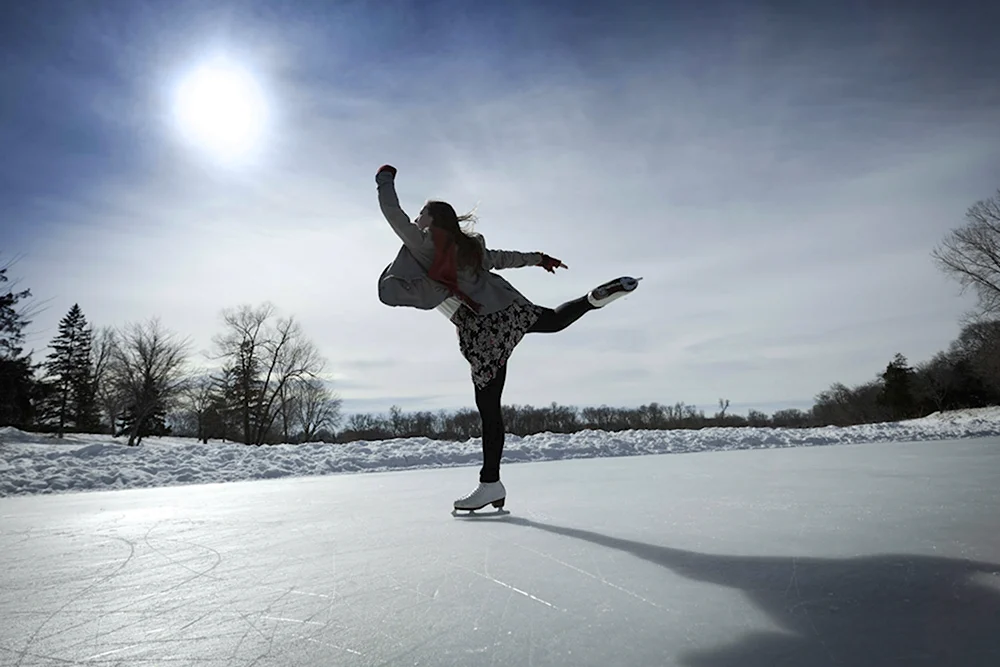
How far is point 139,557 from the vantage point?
1937mm

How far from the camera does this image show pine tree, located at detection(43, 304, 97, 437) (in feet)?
117

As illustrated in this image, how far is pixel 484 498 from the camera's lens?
2676 mm

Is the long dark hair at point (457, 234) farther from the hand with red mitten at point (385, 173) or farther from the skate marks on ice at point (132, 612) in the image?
the skate marks on ice at point (132, 612)

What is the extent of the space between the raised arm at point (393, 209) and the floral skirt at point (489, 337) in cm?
43

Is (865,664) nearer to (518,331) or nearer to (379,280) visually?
(518,331)

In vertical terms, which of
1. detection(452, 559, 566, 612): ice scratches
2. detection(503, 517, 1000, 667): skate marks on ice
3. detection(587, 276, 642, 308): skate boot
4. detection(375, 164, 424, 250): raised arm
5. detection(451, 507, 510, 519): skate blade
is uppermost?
detection(375, 164, 424, 250): raised arm

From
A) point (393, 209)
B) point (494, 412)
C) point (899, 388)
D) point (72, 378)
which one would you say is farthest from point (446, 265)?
point (72, 378)

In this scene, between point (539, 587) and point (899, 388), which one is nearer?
point (539, 587)

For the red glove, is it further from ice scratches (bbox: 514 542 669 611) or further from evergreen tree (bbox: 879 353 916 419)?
evergreen tree (bbox: 879 353 916 419)

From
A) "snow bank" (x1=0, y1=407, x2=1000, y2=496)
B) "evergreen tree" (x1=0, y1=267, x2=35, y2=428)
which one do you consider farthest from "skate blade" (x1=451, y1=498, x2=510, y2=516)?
"evergreen tree" (x1=0, y1=267, x2=35, y2=428)

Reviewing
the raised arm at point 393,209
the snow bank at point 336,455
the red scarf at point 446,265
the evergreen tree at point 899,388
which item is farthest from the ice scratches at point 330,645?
the evergreen tree at point 899,388

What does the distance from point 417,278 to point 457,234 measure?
1.12 ft

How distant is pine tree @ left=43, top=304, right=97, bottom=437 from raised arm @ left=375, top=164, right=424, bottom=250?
37.6 meters

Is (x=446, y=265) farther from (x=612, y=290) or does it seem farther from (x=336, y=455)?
(x=336, y=455)
